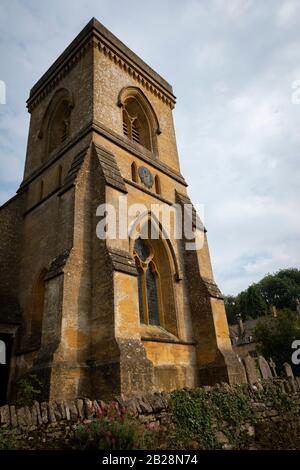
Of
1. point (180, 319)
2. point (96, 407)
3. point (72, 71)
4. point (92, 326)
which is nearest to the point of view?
point (96, 407)

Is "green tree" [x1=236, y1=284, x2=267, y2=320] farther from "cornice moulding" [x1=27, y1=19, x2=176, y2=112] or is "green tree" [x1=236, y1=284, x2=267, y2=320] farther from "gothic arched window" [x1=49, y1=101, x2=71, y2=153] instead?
"gothic arched window" [x1=49, y1=101, x2=71, y2=153]

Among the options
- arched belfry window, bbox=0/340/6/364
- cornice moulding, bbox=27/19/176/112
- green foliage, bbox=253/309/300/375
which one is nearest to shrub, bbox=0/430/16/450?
arched belfry window, bbox=0/340/6/364

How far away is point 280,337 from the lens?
25625 mm

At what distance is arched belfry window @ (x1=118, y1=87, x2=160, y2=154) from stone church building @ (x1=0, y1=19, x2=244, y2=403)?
59 mm

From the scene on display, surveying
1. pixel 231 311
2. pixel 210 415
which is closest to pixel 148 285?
pixel 210 415

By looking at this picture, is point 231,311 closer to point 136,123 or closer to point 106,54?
point 136,123

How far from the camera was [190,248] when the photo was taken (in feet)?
43.5

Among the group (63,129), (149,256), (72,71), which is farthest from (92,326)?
(72,71)

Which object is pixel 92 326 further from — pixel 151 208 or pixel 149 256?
pixel 151 208

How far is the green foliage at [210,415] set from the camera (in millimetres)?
5996

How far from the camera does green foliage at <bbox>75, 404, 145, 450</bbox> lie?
14.6ft

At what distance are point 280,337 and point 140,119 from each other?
19.7 metres

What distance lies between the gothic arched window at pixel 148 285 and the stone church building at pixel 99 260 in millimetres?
42
